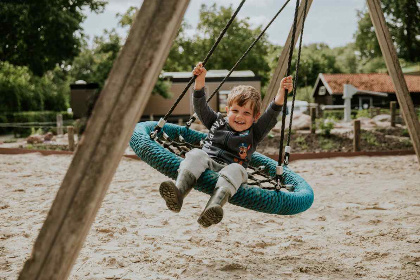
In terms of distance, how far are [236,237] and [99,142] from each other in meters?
2.40

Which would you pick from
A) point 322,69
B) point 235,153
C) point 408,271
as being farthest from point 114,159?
point 322,69

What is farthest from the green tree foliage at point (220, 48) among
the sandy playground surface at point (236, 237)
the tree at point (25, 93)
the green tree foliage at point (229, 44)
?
the sandy playground surface at point (236, 237)

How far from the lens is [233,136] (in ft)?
9.01

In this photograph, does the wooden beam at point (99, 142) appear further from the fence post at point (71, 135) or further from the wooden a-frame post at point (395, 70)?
the fence post at point (71, 135)

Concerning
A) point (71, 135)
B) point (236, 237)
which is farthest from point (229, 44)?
point (236, 237)

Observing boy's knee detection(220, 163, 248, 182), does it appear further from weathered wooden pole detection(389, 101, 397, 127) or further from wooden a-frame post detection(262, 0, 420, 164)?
weathered wooden pole detection(389, 101, 397, 127)

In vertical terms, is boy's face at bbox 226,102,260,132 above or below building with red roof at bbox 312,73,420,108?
above

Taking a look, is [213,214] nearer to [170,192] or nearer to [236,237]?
[170,192]

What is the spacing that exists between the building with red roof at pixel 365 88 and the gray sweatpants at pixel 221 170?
29.7m

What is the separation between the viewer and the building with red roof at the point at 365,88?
31109 millimetres

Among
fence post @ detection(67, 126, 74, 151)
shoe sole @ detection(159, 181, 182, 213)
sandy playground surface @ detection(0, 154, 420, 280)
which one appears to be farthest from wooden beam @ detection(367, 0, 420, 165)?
fence post @ detection(67, 126, 74, 151)

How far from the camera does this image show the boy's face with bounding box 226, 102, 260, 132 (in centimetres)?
277

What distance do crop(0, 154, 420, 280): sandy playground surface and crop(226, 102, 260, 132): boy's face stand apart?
92 centimetres

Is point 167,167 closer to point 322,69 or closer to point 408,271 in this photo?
point 408,271
